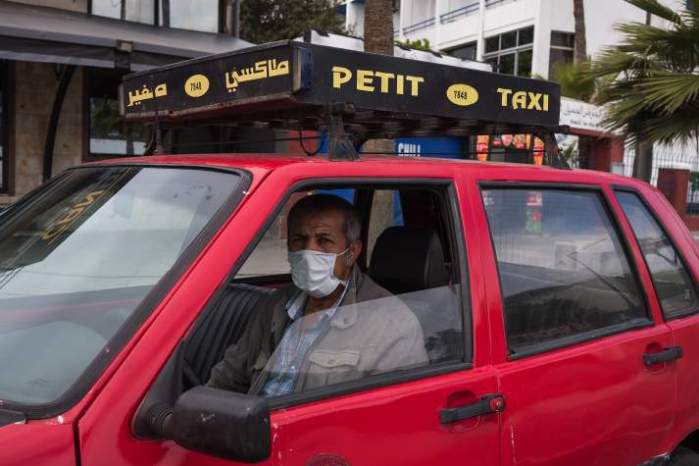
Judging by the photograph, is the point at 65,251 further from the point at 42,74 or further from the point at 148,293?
the point at 42,74

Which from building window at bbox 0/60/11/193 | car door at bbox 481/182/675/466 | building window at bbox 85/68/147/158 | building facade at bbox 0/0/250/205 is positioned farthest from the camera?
building window at bbox 85/68/147/158

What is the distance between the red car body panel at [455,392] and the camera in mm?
1442

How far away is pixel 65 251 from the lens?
1917 millimetres

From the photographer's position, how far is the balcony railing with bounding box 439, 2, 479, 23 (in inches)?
1182

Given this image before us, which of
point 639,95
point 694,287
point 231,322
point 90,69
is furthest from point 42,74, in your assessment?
point 694,287

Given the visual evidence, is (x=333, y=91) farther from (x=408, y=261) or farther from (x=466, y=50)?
(x=466, y=50)

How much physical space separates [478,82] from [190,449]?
164 centimetres

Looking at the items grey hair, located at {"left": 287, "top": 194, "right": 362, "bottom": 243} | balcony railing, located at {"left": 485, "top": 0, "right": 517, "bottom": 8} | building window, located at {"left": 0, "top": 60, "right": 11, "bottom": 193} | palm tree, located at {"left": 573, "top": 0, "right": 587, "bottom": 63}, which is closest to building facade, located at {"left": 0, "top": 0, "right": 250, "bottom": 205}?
building window, located at {"left": 0, "top": 60, "right": 11, "bottom": 193}

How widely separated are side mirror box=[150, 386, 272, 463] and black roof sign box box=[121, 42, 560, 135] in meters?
0.93

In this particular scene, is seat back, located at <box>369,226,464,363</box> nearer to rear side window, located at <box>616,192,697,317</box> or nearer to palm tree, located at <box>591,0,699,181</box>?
rear side window, located at <box>616,192,697,317</box>

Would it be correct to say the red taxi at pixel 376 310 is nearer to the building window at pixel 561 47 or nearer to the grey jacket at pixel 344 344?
the grey jacket at pixel 344 344

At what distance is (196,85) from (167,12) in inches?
372

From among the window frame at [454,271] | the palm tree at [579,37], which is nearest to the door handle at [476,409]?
the window frame at [454,271]

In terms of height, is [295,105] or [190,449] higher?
[295,105]
